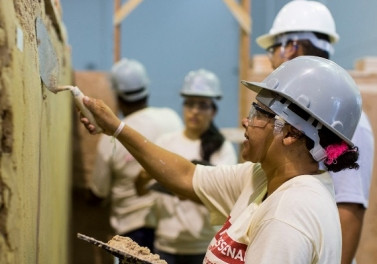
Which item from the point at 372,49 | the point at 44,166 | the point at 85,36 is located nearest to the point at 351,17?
the point at 372,49

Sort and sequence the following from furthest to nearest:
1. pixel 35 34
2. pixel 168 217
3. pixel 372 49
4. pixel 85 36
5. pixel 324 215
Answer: pixel 85 36 < pixel 372 49 < pixel 168 217 < pixel 35 34 < pixel 324 215

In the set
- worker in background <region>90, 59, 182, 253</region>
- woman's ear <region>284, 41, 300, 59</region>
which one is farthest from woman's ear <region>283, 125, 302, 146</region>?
worker in background <region>90, 59, 182, 253</region>

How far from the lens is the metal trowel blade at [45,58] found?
1.79 meters

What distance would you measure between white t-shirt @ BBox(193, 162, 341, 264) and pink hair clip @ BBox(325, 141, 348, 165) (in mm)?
47

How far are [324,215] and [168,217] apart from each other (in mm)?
2270

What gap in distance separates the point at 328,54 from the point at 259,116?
1083 millimetres

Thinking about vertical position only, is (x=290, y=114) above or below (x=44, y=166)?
above

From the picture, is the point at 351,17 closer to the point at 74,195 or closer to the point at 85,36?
the point at 74,195

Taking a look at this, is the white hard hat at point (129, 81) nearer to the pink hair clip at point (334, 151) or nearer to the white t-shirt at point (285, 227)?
the white t-shirt at point (285, 227)

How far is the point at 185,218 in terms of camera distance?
366 cm

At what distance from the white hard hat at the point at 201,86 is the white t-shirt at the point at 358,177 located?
176cm

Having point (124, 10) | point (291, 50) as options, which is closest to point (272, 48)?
point (291, 50)

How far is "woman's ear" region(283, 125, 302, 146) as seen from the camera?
1.72 metres

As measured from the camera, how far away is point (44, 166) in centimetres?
199
